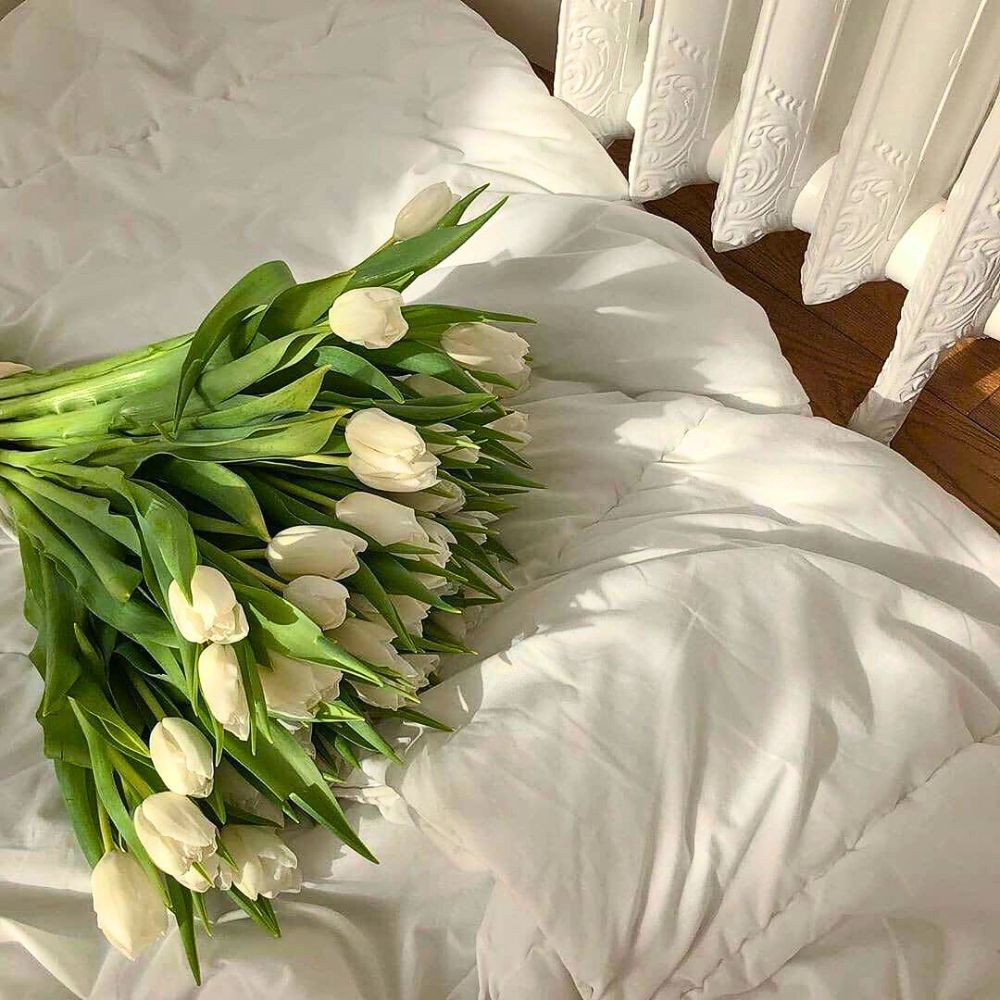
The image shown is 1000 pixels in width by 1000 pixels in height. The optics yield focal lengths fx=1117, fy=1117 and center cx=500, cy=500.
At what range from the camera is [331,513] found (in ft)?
1.99

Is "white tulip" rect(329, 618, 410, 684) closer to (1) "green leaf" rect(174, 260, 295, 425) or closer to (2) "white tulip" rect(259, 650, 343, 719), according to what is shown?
(2) "white tulip" rect(259, 650, 343, 719)

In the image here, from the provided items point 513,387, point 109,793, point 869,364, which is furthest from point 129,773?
point 869,364

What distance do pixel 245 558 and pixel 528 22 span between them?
43.2 inches

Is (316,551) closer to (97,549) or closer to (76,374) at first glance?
(97,549)

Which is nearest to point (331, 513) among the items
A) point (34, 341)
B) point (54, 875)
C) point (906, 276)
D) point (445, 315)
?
point (445, 315)

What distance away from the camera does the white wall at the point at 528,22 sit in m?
1.43

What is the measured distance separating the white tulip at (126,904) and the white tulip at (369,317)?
0.29m

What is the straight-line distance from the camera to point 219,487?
1.93ft

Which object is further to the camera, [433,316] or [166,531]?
[433,316]

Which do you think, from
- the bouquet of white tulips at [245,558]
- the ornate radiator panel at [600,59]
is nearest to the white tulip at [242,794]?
the bouquet of white tulips at [245,558]

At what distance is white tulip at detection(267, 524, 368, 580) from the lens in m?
0.55

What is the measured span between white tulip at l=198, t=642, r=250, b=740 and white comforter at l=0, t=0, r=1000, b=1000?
15cm

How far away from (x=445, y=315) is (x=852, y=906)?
0.41 m

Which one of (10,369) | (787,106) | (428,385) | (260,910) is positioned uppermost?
(787,106)
